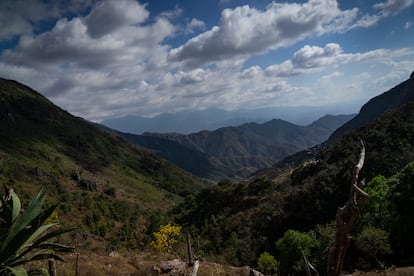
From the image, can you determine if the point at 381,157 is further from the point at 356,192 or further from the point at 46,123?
the point at 46,123

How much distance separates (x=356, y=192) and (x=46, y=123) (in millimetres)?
189340

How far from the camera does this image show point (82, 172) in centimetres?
12950

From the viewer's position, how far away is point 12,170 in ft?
333

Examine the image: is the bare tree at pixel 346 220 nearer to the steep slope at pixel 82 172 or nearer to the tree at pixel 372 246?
the tree at pixel 372 246

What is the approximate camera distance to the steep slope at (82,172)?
90312mm

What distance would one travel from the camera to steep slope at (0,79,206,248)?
90.3 metres

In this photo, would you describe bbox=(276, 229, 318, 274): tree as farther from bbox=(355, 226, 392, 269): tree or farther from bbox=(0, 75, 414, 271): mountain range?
bbox=(355, 226, 392, 269): tree

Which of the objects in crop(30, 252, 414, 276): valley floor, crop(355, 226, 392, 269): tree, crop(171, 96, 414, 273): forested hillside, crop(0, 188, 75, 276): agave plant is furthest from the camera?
crop(171, 96, 414, 273): forested hillside

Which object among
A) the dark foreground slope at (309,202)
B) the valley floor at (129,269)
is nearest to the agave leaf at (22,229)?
the valley floor at (129,269)

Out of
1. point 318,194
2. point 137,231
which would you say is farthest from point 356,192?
point 137,231

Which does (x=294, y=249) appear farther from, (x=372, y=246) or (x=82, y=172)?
(x=82, y=172)

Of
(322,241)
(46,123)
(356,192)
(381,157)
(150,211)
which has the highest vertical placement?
(46,123)

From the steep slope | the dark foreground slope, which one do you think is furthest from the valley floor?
the steep slope

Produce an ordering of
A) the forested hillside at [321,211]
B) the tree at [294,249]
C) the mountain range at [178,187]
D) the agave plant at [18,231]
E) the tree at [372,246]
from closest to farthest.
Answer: the agave plant at [18,231] → the tree at [372,246] → the forested hillside at [321,211] → the tree at [294,249] → the mountain range at [178,187]
